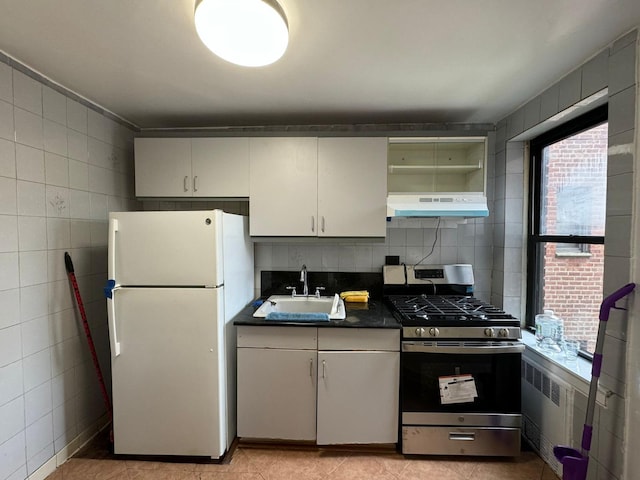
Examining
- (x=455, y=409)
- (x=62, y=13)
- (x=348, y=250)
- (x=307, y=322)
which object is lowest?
(x=455, y=409)

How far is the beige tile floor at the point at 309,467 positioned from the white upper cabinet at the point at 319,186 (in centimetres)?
142

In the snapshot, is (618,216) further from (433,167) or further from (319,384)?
(319,384)

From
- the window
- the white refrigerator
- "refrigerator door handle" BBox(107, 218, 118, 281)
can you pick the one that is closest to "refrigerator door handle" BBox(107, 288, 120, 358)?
the white refrigerator

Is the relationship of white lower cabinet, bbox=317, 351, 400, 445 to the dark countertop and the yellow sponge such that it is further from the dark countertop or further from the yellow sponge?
the yellow sponge

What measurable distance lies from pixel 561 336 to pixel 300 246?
1891mm

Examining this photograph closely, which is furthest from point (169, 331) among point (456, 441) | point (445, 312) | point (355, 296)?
point (456, 441)

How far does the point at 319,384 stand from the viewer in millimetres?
1845

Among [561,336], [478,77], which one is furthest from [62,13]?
[561,336]

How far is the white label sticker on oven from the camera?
1.80m

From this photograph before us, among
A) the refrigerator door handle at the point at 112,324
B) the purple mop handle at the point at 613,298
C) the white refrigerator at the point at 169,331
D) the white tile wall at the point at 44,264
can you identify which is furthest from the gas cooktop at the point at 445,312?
the white tile wall at the point at 44,264

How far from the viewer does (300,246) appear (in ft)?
8.20

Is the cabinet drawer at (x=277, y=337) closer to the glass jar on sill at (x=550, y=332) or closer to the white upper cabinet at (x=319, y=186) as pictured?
the white upper cabinet at (x=319, y=186)

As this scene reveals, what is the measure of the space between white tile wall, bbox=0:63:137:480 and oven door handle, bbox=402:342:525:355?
208 cm

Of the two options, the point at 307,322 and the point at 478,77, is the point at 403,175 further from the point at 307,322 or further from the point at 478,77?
the point at 307,322
